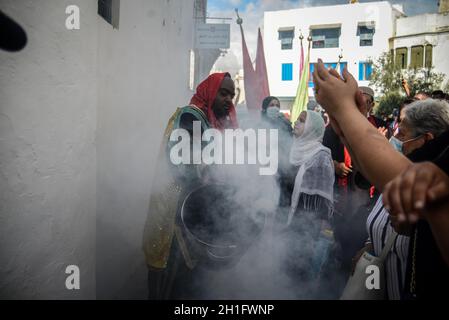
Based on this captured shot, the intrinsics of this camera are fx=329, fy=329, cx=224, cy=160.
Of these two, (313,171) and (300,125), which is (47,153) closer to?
(313,171)

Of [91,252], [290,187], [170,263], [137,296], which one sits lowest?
[137,296]

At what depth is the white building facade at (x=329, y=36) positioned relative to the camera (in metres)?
26.6

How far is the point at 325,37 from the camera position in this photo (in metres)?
29.1

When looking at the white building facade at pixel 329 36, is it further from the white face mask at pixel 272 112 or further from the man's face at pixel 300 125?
the man's face at pixel 300 125

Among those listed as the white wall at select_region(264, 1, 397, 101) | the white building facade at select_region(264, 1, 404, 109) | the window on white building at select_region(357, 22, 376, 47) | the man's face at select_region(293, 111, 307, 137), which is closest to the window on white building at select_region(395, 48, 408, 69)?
the white building facade at select_region(264, 1, 404, 109)

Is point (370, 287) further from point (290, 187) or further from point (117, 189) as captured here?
point (117, 189)

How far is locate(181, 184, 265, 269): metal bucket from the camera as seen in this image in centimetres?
212

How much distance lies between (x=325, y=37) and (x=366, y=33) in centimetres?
334

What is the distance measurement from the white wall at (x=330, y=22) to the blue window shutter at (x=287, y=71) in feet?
0.95

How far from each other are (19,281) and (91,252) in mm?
648

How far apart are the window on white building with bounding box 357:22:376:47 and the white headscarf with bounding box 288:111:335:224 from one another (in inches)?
1092

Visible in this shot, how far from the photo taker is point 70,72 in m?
1.89

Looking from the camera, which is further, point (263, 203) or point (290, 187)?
point (290, 187)

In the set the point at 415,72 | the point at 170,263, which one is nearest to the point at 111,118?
the point at 170,263
